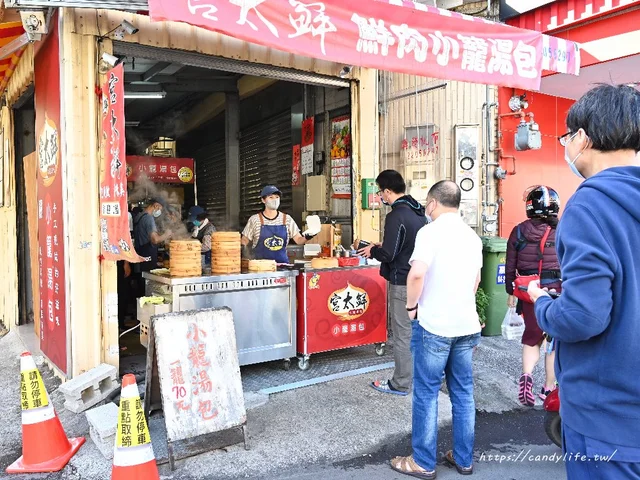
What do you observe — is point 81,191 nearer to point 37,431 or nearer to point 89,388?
point 89,388

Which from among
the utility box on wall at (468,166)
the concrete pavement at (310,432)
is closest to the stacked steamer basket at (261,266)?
the concrete pavement at (310,432)

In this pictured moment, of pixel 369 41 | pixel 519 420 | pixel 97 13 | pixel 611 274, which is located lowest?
pixel 519 420

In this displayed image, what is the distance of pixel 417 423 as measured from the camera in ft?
11.1

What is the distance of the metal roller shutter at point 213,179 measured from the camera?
42.7ft

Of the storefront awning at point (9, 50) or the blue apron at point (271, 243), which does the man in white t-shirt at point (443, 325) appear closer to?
the blue apron at point (271, 243)

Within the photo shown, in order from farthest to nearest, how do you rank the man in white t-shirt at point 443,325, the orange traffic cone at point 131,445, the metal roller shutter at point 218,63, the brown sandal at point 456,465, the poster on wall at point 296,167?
the poster on wall at point 296,167, the metal roller shutter at point 218,63, the brown sandal at point 456,465, the man in white t-shirt at point 443,325, the orange traffic cone at point 131,445

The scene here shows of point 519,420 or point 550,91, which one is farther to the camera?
point 550,91

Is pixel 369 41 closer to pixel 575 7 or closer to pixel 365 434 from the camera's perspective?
Result: pixel 365 434

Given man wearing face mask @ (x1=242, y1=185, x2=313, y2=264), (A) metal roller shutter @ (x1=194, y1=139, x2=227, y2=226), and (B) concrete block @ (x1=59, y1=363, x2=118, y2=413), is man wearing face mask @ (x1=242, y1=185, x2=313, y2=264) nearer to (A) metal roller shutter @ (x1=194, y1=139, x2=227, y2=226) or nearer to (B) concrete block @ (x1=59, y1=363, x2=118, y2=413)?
(B) concrete block @ (x1=59, y1=363, x2=118, y2=413)

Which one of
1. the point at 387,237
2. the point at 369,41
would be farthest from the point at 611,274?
the point at 369,41

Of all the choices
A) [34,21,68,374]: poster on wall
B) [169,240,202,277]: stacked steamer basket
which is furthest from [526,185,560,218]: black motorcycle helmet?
[34,21,68,374]: poster on wall

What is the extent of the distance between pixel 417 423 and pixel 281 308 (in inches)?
99.0

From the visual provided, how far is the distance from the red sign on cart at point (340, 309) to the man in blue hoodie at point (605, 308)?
4.02m

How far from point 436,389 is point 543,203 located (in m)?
2.33
